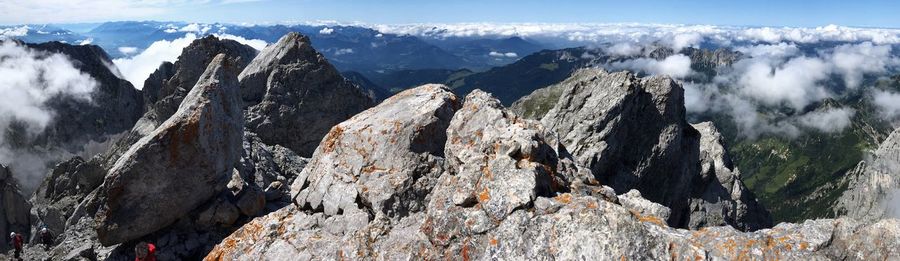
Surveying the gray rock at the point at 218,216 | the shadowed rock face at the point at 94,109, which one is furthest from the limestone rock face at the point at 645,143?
the shadowed rock face at the point at 94,109

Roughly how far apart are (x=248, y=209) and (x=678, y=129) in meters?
43.6

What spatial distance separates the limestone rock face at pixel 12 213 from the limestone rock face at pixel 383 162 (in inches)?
1577

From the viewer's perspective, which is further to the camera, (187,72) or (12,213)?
(187,72)

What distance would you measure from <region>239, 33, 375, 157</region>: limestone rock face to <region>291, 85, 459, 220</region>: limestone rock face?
29445 mm

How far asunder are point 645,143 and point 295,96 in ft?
118

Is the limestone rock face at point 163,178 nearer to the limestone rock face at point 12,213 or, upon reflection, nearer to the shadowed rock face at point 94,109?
the limestone rock face at point 12,213

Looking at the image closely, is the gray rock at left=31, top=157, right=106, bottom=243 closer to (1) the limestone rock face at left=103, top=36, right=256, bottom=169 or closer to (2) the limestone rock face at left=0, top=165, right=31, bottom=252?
(2) the limestone rock face at left=0, top=165, right=31, bottom=252

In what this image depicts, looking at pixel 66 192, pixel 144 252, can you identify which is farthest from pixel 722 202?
pixel 66 192

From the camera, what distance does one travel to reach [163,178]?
22469 mm

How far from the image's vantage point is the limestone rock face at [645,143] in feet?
150

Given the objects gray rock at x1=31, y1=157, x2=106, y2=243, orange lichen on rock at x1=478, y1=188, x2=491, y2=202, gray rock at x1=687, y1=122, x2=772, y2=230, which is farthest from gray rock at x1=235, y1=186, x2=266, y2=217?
gray rock at x1=687, y1=122, x2=772, y2=230

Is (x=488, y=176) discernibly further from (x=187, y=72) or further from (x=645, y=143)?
(x=187, y=72)


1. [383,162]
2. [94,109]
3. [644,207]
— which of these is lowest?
[94,109]

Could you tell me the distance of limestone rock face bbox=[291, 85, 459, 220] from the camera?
18.2 m
